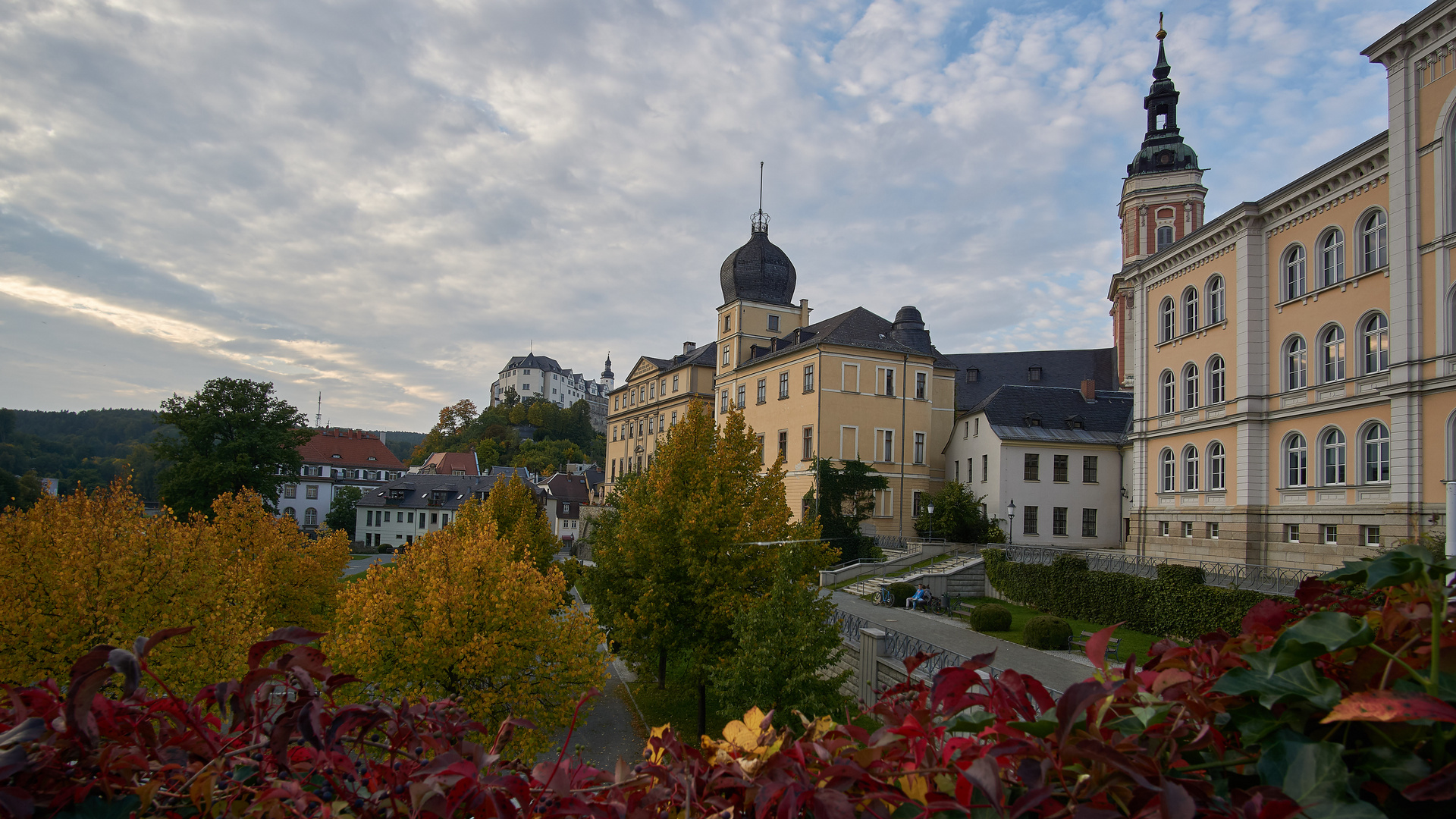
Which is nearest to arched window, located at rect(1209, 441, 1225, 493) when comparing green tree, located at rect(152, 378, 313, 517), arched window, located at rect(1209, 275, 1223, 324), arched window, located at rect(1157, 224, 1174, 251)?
arched window, located at rect(1209, 275, 1223, 324)

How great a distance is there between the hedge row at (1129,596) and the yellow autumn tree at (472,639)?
1373 cm

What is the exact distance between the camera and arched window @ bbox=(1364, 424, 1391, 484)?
2272cm

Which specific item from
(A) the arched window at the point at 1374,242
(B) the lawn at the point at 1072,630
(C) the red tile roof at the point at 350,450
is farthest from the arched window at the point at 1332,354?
(C) the red tile roof at the point at 350,450

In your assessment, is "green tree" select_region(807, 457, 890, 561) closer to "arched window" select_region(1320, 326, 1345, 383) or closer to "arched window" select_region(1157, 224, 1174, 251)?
"arched window" select_region(1320, 326, 1345, 383)

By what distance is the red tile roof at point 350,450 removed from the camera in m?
101

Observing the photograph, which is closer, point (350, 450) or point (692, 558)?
point (692, 558)

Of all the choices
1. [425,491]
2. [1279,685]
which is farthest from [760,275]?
[1279,685]

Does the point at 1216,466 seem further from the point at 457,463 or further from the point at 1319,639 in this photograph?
the point at 457,463

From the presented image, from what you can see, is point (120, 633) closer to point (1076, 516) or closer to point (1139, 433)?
point (1139, 433)

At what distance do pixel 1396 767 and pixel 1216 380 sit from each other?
34.7 meters

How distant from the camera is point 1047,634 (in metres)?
22.3

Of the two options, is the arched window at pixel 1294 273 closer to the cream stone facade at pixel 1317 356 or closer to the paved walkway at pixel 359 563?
the cream stone facade at pixel 1317 356

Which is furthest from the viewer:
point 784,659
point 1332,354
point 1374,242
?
point 1332,354

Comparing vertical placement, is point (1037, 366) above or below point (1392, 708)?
above
